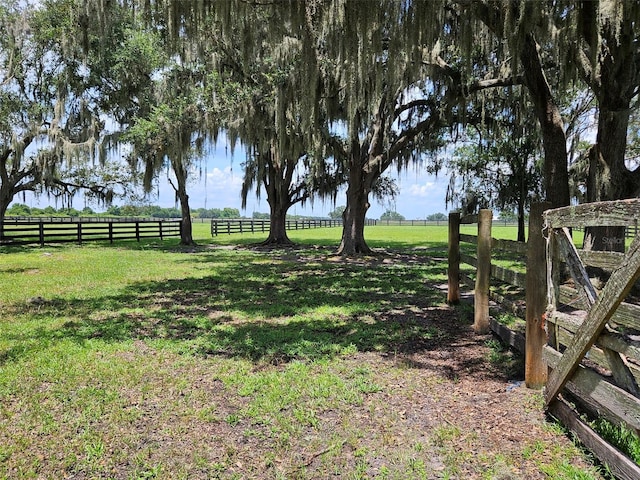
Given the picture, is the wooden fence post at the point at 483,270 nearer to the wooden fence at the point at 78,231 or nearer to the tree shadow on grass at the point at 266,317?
the tree shadow on grass at the point at 266,317

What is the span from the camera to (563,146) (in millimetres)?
6414

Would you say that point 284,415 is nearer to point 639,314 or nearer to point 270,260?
point 639,314

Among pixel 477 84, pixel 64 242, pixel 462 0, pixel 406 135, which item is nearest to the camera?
pixel 462 0

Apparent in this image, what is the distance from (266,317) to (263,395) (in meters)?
2.28

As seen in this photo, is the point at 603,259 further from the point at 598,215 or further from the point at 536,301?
the point at 536,301

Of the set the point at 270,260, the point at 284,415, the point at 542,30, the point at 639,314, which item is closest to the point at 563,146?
the point at 542,30

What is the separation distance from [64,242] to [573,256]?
19.4 meters

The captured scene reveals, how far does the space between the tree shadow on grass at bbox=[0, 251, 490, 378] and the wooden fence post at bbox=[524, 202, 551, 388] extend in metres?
1.12

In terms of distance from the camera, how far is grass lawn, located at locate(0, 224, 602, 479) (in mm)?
2197

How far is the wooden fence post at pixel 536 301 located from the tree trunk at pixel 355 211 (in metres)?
9.94

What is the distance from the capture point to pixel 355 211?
13.0 m

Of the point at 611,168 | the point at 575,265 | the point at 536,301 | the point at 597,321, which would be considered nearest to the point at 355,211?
the point at 611,168

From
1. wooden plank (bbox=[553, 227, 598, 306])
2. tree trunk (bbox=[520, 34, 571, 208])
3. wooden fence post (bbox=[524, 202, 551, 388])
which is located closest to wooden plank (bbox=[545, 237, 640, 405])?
wooden plank (bbox=[553, 227, 598, 306])

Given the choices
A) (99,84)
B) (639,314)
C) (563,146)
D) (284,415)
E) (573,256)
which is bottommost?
(284,415)
